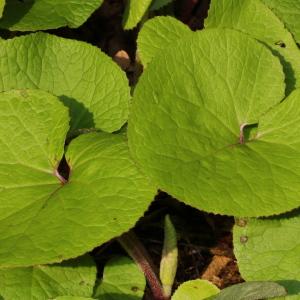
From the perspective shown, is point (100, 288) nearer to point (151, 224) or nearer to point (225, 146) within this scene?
point (151, 224)

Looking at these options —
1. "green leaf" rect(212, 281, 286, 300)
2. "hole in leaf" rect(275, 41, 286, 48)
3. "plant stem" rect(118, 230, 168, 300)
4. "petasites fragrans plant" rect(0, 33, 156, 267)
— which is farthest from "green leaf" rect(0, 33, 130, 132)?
"green leaf" rect(212, 281, 286, 300)

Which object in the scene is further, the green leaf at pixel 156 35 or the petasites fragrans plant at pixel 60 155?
the green leaf at pixel 156 35

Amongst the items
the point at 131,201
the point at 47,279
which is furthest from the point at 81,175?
the point at 47,279

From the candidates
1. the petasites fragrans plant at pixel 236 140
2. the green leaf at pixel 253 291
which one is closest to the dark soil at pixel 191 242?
the petasites fragrans plant at pixel 236 140

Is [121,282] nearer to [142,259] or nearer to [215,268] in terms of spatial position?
[142,259]

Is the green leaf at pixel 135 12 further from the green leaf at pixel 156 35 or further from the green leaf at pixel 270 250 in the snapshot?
the green leaf at pixel 270 250
